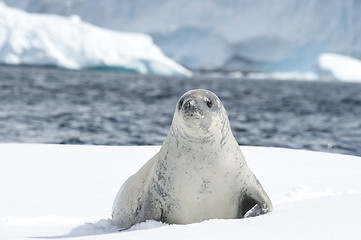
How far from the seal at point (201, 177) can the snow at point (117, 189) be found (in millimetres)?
123

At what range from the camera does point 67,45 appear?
89.1 ft

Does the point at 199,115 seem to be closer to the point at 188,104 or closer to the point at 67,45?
the point at 188,104

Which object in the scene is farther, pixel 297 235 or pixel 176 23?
pixel 176 23

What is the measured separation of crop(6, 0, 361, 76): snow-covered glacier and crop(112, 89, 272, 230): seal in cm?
3003

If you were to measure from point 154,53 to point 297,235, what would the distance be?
27.7 m

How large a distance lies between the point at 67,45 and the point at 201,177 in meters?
25.2

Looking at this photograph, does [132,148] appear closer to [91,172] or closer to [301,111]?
[91,172]

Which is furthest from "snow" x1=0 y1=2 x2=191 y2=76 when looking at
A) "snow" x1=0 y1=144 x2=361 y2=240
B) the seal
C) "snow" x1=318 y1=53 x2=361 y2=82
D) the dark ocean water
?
the seal

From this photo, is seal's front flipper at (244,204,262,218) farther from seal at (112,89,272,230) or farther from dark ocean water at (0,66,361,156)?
dark ocean water at (0,66,361,156)

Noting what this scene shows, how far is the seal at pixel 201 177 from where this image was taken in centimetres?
276

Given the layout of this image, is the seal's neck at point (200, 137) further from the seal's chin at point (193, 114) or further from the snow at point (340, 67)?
the snow at point (340, 67)

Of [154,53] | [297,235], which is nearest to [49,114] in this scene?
[297,235]

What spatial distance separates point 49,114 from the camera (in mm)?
11633

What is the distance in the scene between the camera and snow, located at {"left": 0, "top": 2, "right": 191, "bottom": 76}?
26.0 metres
